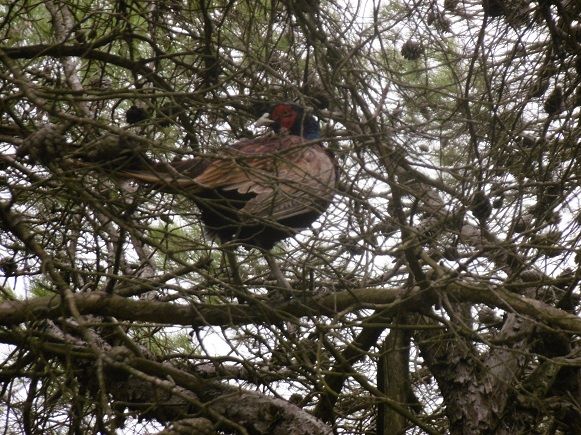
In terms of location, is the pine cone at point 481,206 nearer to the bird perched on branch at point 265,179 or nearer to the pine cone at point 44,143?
the bird perched on branch at point 265,179

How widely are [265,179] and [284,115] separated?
3.41 ft

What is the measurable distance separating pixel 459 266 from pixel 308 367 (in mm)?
575

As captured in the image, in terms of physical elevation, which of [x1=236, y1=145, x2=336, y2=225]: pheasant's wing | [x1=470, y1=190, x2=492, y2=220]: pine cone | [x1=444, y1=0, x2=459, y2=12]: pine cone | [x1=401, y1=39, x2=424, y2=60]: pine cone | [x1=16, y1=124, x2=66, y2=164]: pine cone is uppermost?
[x1=444, y1=0, x2=459, y2=12]: pine cone

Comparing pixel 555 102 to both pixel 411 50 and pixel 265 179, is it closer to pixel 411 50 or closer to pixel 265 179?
pixel 411 50

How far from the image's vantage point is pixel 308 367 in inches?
110

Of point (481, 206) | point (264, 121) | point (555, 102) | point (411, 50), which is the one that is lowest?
point (481, 206)

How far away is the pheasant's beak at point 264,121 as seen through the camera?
12.2ft

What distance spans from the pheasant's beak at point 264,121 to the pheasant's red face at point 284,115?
1.1 inches

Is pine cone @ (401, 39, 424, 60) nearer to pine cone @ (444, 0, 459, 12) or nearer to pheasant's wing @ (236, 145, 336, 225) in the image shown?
pine cone @ (444, 0, 459, 12)

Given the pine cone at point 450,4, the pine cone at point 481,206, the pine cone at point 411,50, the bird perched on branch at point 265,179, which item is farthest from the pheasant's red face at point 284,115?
the pine cone at point 481,206

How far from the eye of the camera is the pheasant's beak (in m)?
3.73

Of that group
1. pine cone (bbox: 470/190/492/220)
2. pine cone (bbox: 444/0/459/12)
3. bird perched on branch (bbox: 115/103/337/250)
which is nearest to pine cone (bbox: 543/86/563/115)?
pine cone (bbox: 444/0/459/12)

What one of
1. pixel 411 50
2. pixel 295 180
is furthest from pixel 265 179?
pixel 411 50

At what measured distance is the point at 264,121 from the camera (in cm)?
373
